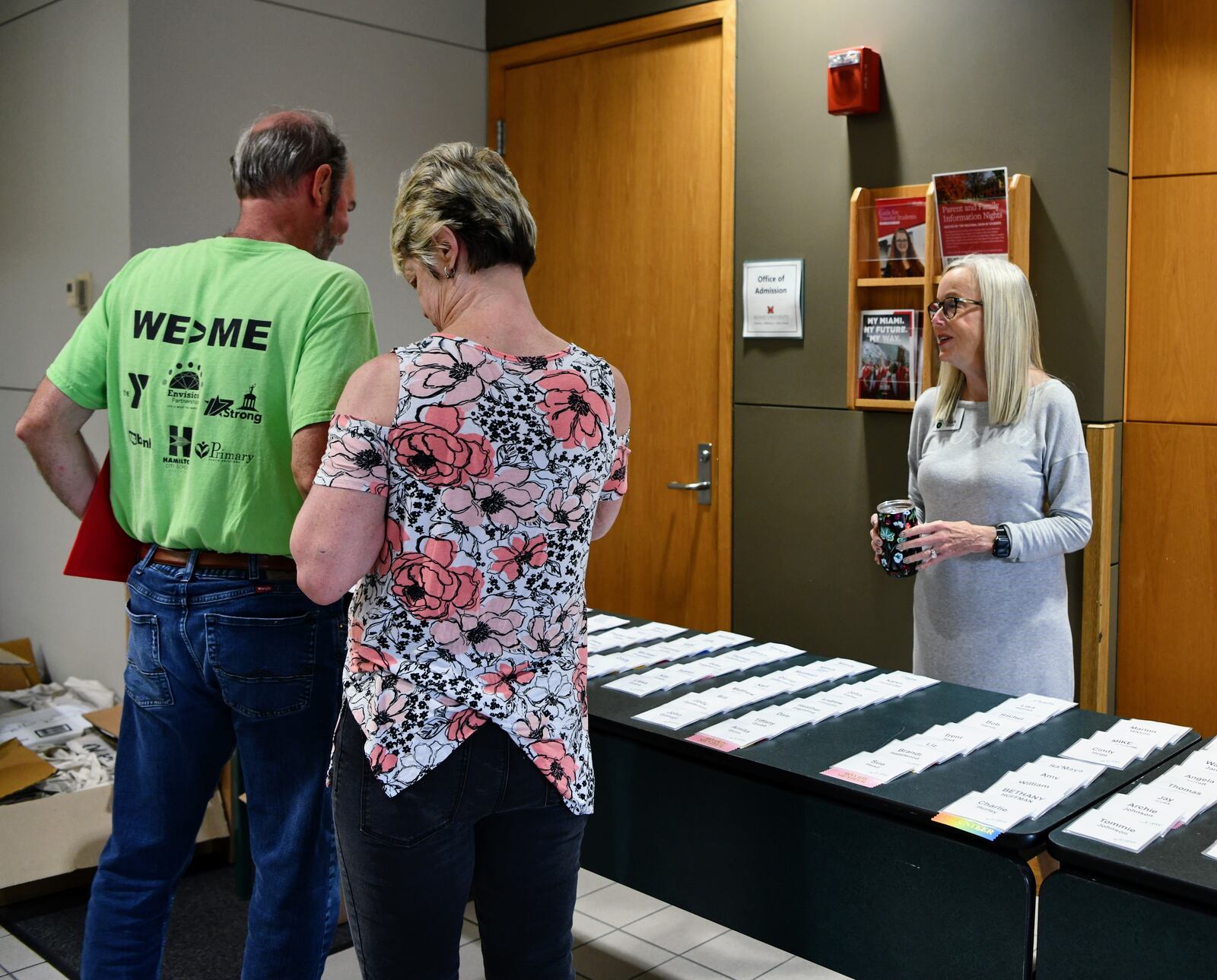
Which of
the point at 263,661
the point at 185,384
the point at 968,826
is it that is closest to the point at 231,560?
the point at 263,661

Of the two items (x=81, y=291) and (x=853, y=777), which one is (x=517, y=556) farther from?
(x=81, y=291)

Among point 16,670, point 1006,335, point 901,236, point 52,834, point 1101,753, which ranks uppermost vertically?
point 901,236

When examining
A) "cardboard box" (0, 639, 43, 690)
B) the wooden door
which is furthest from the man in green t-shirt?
"cardboard box" (0, 639, 43, 690)

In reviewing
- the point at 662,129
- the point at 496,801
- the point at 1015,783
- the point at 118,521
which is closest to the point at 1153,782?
the point at 1015,783

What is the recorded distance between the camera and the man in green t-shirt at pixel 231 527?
1792mm

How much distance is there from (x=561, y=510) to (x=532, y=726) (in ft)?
0.85

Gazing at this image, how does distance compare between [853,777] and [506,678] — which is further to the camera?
[853,777]

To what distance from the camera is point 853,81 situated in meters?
3.51

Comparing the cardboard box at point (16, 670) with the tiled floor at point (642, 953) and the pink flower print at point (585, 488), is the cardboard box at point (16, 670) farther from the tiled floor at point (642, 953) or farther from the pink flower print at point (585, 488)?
the pink flower print at point (585, 488)

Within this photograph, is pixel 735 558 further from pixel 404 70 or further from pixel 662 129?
pixel 404 70

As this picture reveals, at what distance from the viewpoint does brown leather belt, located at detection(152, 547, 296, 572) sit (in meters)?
1.81

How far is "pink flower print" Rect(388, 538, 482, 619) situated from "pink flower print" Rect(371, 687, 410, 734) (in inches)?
3.7

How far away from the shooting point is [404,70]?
4426 mm

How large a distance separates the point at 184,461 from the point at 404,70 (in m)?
3.01
